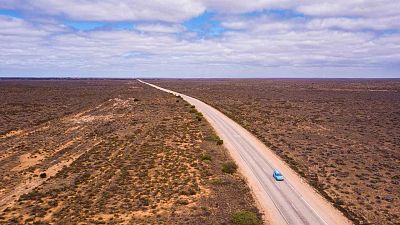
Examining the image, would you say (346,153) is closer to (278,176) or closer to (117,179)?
(278,176)

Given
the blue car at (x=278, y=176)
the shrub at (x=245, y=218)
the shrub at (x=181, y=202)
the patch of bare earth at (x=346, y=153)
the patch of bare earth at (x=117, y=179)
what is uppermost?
the blue car at (x=278, y=176)

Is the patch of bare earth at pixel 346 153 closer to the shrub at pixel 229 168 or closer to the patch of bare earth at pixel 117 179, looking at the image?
the shrub at pixel 229 168

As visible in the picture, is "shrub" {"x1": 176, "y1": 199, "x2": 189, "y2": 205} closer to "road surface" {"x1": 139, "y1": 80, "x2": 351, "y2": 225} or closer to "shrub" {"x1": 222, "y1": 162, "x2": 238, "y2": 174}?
"road surface" {"x1": 139, "y1": 80, "x2": 351, "y2": 225}

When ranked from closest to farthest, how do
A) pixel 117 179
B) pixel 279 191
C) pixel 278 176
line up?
pixel 279 191, pixel 278 176, pixel 117 179

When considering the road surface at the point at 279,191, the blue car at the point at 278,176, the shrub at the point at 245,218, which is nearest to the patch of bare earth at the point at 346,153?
the road surface at the point at 279,191

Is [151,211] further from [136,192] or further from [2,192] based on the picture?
[2,192]

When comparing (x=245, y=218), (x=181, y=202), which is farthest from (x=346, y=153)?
(x=181, y=202)
